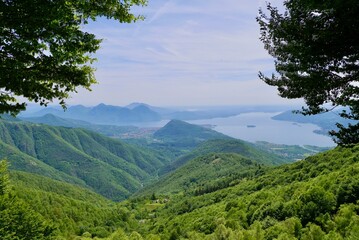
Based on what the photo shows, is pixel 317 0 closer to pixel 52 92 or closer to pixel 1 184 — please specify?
pixel 52 92

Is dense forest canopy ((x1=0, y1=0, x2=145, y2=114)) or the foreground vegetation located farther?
the foreground vegetation

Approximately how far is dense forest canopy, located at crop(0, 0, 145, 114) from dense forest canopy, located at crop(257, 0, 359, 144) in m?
4.51

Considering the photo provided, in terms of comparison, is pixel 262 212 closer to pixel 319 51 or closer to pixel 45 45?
pixel 319 51

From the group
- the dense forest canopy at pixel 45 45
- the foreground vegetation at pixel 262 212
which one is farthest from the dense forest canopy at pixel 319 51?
the foreground vegetation at pixel 262 212

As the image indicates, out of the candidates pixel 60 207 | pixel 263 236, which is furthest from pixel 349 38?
pixel 60 207

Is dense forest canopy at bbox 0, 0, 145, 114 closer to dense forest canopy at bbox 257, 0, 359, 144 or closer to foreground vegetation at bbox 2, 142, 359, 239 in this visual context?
dense forest canopy at bbox 257, 0, 359, 144

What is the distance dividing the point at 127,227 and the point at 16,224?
88225 mm

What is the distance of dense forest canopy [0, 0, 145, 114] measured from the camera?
709 centimetres

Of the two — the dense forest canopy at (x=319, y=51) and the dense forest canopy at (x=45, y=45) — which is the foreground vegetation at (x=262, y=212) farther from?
the dense forest canopy at (x=45, y=45)

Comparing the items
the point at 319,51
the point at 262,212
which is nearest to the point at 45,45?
the point at 319,51

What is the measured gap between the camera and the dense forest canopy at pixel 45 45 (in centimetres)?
709

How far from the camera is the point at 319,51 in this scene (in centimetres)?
883

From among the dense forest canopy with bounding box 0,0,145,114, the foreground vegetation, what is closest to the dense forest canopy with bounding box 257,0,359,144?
the dense forest canopy with bounding box 0,0,145,114

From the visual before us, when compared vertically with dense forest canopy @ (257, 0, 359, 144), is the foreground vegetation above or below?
below
